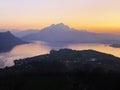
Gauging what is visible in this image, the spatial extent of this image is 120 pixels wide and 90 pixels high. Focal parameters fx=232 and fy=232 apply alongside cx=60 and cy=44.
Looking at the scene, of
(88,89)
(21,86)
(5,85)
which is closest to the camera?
(88,89)

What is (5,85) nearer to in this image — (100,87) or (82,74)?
(82,74)

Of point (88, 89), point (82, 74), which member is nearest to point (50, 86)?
point (88, 89)

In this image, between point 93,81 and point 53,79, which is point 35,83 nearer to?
point 53,79

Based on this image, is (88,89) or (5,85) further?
(5,85)

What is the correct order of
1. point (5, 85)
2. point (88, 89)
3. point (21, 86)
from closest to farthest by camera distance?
point (88, 89) → point (21, 86) → point (5, 85)

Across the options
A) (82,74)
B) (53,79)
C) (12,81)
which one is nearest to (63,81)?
(53,79)

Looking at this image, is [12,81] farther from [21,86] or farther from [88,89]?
[88,89]

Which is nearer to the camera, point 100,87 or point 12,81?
point 100,87
